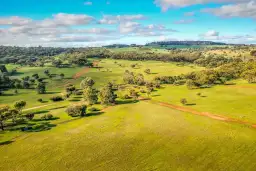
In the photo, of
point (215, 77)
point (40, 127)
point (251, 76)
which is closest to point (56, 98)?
point (40, 127)

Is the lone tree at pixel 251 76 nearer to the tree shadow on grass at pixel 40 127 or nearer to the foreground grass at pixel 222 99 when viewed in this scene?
the foreground grass at pixel 222 99

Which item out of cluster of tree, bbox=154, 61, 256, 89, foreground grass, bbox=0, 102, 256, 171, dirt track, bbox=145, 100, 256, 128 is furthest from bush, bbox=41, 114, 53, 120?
cluster of tree, bbox=154, 61, 256, 89

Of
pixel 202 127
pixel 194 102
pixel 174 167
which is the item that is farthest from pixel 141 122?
pixel 194 102

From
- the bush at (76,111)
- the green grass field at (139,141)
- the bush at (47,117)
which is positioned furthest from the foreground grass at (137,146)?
the bush at (47,117)

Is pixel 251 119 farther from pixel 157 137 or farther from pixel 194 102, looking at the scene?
pixel 157 137

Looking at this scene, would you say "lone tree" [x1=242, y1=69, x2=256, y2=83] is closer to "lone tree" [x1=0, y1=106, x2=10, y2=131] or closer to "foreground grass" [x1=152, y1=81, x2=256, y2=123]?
"foreground grass" [x1=152, y1=81, x2=256, y2=123]

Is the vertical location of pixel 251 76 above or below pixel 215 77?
above

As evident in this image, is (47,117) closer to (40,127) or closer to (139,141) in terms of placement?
(40,127)
